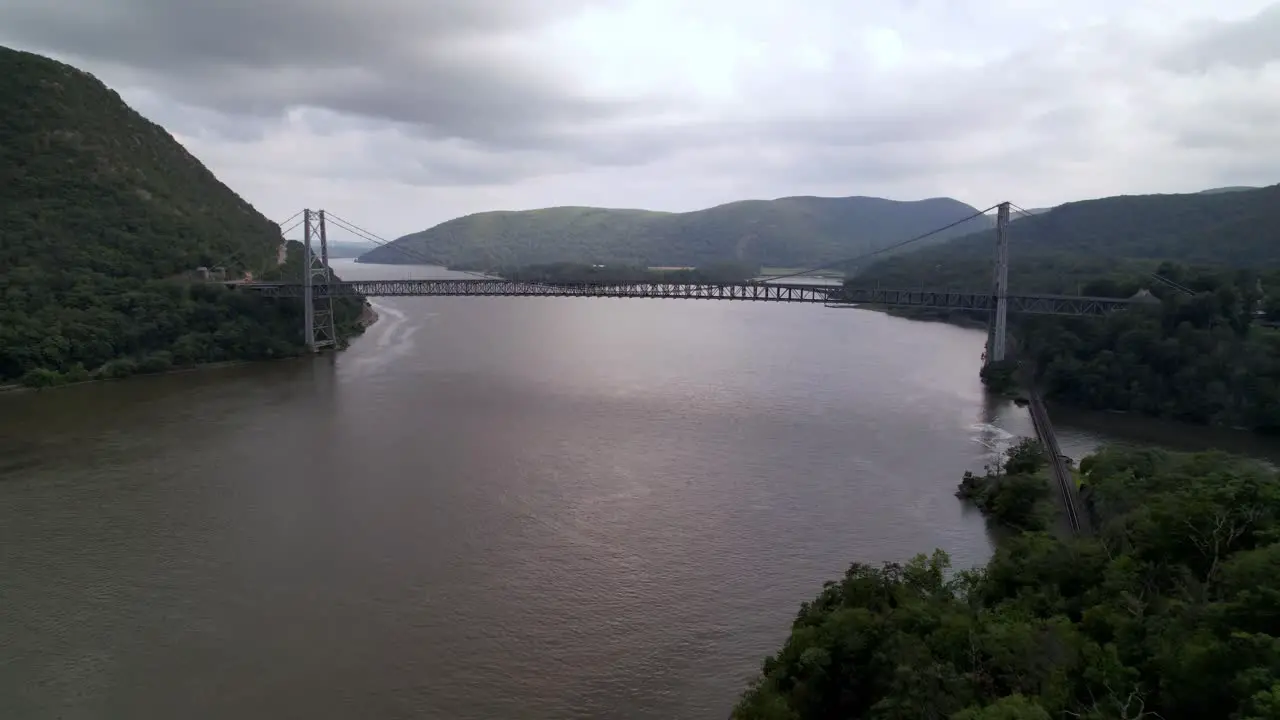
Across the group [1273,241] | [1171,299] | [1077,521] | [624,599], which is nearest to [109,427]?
[624,599]

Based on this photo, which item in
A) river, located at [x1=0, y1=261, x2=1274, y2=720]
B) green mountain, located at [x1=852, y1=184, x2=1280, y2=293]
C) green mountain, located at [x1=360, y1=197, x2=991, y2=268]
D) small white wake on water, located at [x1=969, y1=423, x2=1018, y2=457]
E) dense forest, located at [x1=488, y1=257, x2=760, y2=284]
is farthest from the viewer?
green mountain, located at [x1=360, y1=197, x2=991, y2=268]

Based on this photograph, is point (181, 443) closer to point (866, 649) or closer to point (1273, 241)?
point (866, 649)

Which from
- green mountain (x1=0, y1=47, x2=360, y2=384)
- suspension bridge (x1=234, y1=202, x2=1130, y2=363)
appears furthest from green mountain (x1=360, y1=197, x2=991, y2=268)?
A: suspension bridge (x1=234, y1=202, x2=1130, y2=363)

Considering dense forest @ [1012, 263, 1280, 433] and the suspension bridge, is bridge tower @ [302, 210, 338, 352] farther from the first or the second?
dense forest @ [1012, 263, 1280, 433]

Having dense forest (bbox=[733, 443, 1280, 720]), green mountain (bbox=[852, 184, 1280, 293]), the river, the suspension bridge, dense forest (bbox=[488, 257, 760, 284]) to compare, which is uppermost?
green mountain (bbox=[852, 184, 1280, 293])

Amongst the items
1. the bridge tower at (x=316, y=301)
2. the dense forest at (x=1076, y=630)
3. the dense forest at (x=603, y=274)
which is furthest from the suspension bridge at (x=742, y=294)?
the dense forest at (x=603, y=274)

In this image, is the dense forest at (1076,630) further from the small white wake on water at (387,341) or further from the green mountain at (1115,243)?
the green mountain at (1115,243)
